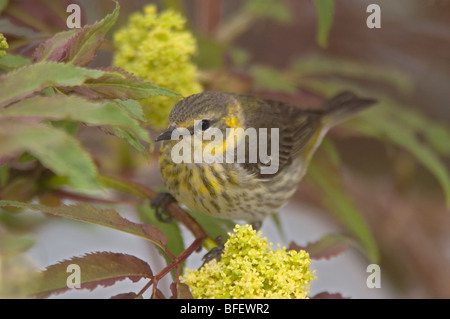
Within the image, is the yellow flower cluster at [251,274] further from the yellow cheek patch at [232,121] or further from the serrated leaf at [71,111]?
the yellow cheek patch at [232,121]

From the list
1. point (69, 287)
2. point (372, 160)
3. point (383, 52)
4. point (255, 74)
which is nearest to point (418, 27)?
point (383, 52)

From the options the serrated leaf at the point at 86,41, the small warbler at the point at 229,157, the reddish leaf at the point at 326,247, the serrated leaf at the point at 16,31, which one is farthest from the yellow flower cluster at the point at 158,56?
the reddish leaf at the point at 326,247

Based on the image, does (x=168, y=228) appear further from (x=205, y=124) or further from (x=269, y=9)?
(x=269, y=9)

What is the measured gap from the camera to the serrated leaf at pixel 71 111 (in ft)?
2.07

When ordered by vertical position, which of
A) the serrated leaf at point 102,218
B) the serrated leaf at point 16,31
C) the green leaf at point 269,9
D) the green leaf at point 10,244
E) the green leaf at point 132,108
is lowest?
the green leaf at point 10,244

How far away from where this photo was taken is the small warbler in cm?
131

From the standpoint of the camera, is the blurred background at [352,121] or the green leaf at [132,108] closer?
the green leaf at [132,108]

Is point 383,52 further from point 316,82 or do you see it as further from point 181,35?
point 181,35

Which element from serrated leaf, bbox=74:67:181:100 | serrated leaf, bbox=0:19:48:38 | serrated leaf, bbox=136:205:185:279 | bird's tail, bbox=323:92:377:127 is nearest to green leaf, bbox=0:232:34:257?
serrated leaf, bbox=74:67:181:100

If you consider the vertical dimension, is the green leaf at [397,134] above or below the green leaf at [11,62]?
above

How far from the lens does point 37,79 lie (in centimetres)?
72

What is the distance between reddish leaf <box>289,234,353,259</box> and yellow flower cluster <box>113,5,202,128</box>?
0.42 metres

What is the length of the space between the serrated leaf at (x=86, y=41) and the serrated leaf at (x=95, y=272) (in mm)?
298

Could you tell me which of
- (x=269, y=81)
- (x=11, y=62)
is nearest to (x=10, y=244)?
(x=11, y=62)
